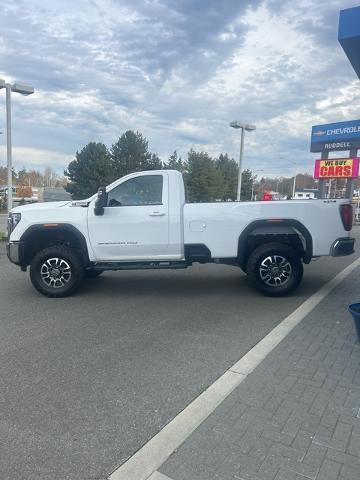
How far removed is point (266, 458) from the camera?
266cm

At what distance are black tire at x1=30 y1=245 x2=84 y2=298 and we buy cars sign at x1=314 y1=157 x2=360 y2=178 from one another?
30126mm

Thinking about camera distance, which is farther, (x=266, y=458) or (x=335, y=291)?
(x=335, y=291)

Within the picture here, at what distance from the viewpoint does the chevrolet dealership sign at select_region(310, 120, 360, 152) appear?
3000cm

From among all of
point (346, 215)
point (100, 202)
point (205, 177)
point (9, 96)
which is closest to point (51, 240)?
point (100, 202)

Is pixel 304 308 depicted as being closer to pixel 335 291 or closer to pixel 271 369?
pixel 335 291

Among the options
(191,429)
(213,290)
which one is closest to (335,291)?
(213,290)

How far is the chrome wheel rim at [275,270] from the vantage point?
6.72m

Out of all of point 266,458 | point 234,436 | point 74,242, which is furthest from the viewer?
point 74,242

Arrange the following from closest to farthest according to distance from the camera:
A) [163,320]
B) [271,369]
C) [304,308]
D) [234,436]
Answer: [234,436] → [271,369] → [163,320] → [304,308]

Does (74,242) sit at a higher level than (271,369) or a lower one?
higher

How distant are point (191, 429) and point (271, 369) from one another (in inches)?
51.7

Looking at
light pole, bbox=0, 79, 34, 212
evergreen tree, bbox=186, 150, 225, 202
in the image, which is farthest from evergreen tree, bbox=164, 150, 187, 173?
light pole, bbox=0, 79, 34, 212

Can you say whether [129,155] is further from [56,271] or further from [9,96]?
[56,271]

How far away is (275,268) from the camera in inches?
266
